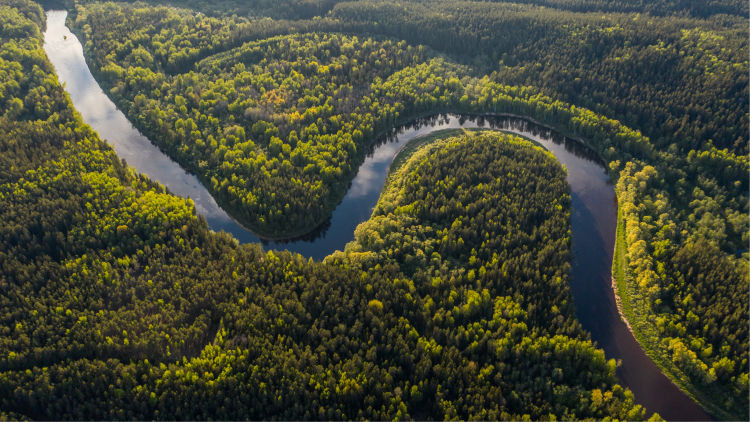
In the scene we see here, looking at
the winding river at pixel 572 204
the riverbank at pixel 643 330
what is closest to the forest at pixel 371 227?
the riverbank at pixel 643 330

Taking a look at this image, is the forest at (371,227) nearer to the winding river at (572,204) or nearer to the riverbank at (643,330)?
the riverbank at (643,330)

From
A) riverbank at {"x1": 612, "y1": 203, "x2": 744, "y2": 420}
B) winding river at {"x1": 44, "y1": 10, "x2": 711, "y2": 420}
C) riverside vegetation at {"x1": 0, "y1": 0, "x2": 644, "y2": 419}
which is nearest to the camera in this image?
riverside vegetation at {"x1": 0, "y1": 0, "x2": 644, "y2": 419}

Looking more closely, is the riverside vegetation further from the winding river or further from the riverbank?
the riverbank

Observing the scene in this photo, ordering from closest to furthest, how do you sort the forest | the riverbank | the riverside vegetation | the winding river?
the riverside vegetation
the forest
the riverbank
the winding river

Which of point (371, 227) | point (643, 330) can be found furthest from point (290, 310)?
point (643, 330)

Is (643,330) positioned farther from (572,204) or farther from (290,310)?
(290,310)

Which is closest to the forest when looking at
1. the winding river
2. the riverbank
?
the riverbank
